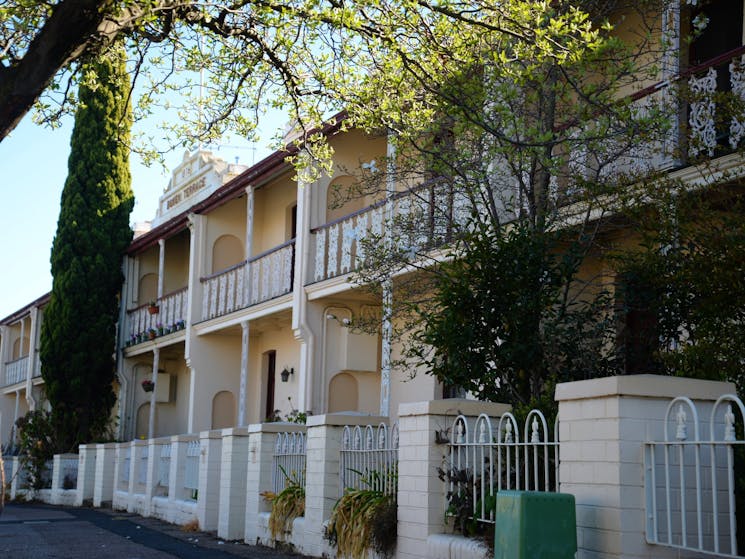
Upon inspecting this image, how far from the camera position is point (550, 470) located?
300 inches

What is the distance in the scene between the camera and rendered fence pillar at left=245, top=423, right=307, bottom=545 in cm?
1319

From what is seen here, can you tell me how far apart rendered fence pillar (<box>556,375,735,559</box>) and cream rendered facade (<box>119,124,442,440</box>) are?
6.92 metres

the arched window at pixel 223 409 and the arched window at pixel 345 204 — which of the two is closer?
the arched window at pixel 345 204

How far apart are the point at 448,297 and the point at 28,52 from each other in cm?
421

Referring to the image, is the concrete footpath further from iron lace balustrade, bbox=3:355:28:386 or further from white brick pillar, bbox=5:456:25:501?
iron lace balustrade, bbox=3:355:28:386

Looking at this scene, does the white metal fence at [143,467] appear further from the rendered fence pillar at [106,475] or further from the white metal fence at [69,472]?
the white metal fence at [69,472]

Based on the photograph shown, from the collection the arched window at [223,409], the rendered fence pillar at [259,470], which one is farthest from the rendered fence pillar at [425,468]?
the arched window at [223,409]

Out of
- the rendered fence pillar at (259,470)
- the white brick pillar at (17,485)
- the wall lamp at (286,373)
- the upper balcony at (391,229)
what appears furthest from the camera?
the white brick pillar at (17,485)

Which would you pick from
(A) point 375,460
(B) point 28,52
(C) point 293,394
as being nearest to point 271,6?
(B) point 28,52

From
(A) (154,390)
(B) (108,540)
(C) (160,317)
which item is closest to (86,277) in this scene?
(C) (160,317)

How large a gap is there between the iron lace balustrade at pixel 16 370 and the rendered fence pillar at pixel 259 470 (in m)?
25.0

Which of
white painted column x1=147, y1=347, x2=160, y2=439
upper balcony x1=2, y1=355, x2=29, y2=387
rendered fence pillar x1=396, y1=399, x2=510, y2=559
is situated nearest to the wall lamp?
white painted column x1=147, y1=347, x2=160, y2=439

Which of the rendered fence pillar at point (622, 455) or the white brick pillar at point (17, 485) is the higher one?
the rendered fence pillar at point (622, 455)

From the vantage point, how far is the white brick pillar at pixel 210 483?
15.1 meters
